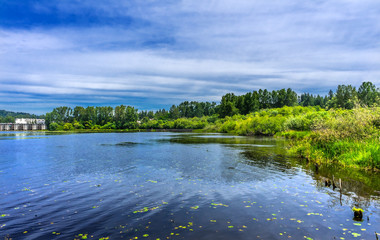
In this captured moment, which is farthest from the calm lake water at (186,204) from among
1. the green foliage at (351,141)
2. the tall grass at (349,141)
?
the tall grass at (349,141)

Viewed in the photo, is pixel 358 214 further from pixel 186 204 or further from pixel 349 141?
A: pixel 349 141

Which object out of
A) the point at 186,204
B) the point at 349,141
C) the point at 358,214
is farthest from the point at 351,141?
the point at 186,204

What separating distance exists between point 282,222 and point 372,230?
185 inches

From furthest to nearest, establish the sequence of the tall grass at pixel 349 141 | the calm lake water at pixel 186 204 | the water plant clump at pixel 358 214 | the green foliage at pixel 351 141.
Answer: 1. the tall grass at pixel 349 141
2. the green foliage at pixel 351 141
3. the water plant clump at pixel 358 214
4. the calm lake water at pixel 186 204

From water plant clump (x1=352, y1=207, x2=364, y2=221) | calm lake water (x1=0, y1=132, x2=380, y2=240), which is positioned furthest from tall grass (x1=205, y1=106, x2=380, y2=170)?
water plant clump (x1=352, y1=207, x2=364, y2=221)

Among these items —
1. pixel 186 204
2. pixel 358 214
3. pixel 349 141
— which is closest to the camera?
pixel 358 214

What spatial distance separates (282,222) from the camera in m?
14.6

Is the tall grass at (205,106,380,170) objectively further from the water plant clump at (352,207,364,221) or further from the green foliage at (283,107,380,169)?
the water plant clump at (352,207,364,221)

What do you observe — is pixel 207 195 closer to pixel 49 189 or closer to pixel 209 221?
pixel 209 221

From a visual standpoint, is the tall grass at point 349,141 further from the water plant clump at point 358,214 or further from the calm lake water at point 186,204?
the water plant clump at point 358,214

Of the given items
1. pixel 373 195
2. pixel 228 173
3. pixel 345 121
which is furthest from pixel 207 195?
pixel 345 121

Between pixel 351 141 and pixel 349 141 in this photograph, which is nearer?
pixel 351 141

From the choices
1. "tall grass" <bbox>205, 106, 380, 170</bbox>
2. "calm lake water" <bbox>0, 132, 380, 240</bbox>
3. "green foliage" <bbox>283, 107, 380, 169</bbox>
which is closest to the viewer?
"calm lake water" <bbox>0, 132, 380, 240</bbox>

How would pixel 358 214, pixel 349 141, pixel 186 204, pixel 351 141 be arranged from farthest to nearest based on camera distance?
pixel 349 141 → pixel 351 141 → pixel 186 204 → pixel 358 214
